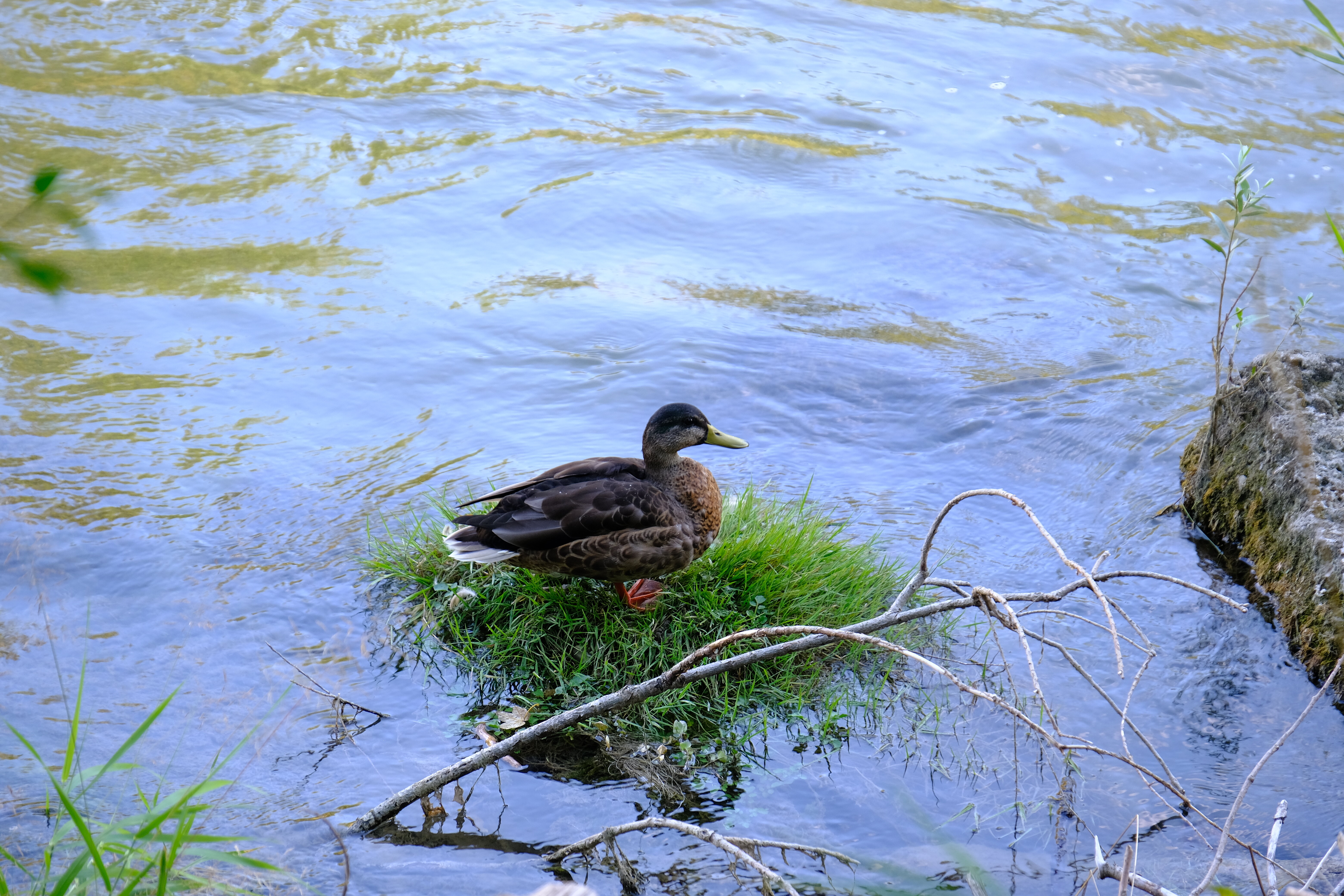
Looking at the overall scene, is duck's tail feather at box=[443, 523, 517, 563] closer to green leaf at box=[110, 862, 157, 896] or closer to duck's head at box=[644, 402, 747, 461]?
duck's head at box=[644, 402, 747, 461]

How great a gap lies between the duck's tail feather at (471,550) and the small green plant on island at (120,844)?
3.38 feet

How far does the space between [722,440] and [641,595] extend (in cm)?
77

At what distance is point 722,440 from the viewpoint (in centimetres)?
461

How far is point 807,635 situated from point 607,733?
0.80 m

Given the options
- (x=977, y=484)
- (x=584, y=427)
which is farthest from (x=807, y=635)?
(x=584, y=427)

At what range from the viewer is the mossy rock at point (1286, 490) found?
13.7 ft

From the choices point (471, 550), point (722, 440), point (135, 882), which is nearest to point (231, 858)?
point (135, 882)

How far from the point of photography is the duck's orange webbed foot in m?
4.26

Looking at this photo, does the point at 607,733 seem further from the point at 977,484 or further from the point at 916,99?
the point at 916,99

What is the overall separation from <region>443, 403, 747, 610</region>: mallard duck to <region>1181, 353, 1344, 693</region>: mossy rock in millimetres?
2222

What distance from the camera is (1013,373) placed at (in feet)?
22.0

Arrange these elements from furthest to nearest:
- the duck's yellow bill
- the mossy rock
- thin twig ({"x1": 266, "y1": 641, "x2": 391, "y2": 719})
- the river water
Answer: the duck's yellow bill, the mossy rock, thin twig ({"x1": 266, "y1": 641, "x2": 391, "y2": 719}), the river water

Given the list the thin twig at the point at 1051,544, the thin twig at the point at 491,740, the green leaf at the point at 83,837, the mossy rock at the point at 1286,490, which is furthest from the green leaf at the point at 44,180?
the mossy rock at the point at 1286,490

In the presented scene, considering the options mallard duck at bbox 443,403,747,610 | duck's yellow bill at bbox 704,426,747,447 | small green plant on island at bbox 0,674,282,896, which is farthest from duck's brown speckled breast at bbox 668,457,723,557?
small green plant on island at bbox 0,674,282,896
